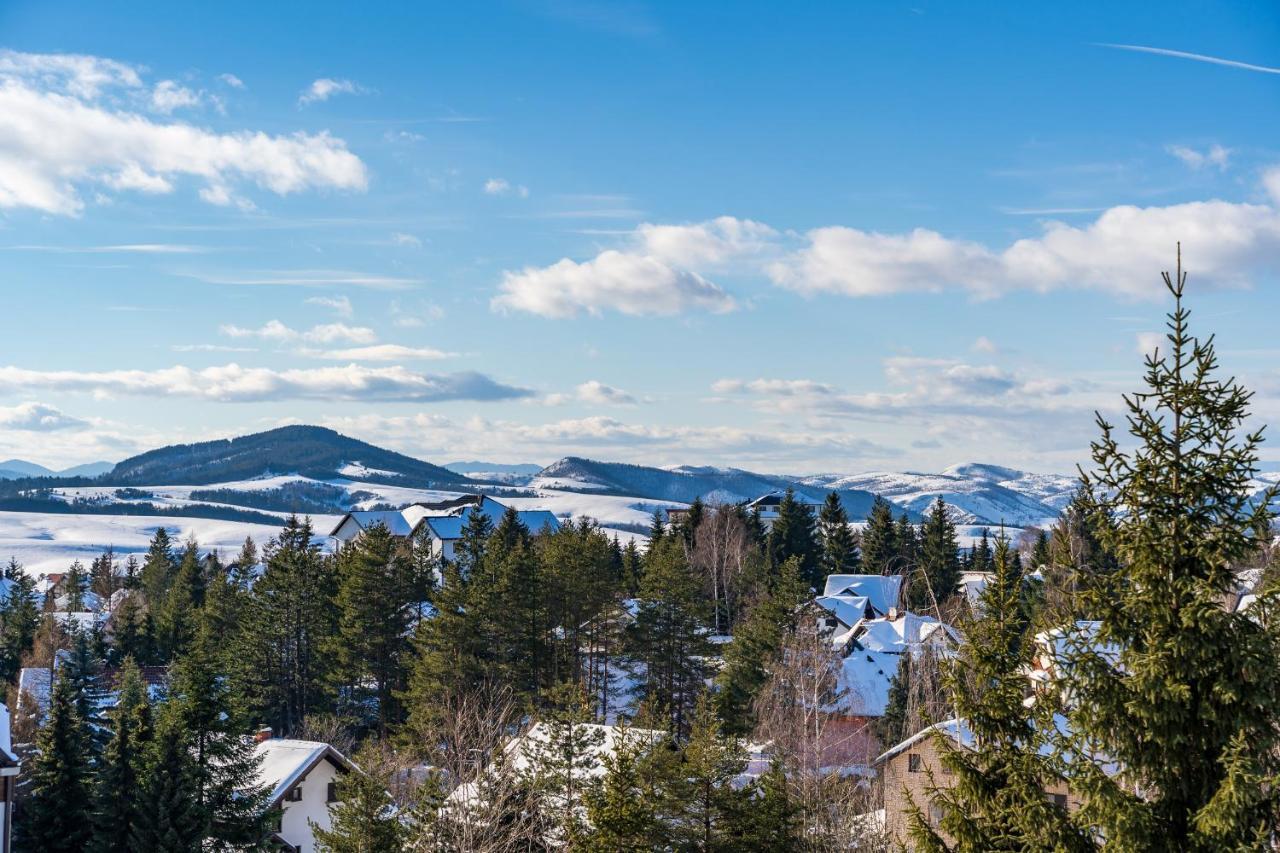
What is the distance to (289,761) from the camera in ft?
123

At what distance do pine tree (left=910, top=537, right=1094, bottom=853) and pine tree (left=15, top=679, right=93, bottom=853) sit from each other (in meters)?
28.2

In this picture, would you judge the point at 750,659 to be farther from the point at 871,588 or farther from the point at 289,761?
the point at 871,588

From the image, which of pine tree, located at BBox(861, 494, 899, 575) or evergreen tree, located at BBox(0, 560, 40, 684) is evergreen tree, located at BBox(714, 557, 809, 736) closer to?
pine tree, located at BBox(861, 494, 899, 575)

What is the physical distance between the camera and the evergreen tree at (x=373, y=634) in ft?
170

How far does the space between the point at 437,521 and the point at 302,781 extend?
8099 centimetres

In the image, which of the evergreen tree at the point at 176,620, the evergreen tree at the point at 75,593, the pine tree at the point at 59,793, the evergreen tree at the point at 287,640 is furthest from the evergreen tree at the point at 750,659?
the evergreen tree at the point at 75,593

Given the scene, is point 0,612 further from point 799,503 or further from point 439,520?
point 799,503

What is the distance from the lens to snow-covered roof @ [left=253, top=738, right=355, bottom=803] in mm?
36000

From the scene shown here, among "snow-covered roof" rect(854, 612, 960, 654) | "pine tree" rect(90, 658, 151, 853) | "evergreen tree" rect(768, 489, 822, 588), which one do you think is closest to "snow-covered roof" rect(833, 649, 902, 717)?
"snow-covered roof" rect(854, 612, 960, 654)

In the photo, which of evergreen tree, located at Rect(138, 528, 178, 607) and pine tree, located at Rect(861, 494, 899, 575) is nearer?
pine tree, located at Rect(861, 494, 899, 575)

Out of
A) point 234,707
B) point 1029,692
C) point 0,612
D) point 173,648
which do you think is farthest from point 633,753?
point 0,612

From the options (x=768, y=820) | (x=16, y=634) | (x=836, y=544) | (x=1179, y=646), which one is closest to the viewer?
(x=1179, y=646)

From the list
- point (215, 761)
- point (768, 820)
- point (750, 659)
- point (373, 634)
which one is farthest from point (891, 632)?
point (215, 761)

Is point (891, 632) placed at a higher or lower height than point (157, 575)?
lower
